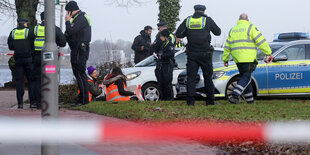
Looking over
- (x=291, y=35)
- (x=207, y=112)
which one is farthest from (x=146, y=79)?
(x=291, y=35)

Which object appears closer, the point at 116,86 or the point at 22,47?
the point at 22,47

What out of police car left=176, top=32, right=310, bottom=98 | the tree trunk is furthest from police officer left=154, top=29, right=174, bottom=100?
the tree trunk

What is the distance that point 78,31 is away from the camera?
10.9 m

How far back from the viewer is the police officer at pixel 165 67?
12.9 m

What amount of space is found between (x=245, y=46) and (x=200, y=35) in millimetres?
959

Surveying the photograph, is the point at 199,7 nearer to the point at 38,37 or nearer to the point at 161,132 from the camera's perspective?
the point at 38,37

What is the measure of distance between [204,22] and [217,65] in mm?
2664

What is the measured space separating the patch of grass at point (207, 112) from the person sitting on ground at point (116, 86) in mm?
921

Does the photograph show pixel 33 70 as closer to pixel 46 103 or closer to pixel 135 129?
pixel 135 129

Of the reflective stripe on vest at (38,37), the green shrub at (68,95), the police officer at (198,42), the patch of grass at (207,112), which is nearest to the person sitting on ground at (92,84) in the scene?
the green shrub at (68,95)

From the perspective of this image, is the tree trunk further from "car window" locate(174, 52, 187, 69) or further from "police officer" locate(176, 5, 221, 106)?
"police officer" locate(176, 5, 221, 106)

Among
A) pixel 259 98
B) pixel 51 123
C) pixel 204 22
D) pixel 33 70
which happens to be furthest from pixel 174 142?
pixel 259 98

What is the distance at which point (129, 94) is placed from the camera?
40.8 feet

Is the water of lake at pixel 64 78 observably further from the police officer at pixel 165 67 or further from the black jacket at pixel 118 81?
the black jacket at pixel 118 81
